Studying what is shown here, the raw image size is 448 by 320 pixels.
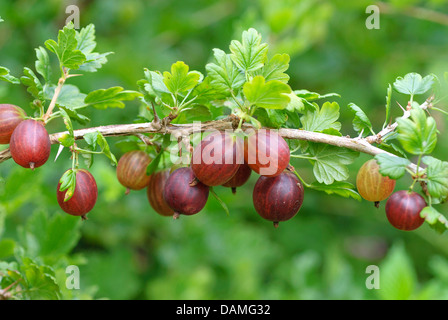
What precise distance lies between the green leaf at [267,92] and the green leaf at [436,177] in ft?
1.02

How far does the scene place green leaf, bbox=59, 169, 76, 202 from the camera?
3.52 feet

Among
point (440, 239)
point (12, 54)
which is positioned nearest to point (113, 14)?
point (12, 54)

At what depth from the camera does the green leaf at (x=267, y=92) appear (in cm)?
100

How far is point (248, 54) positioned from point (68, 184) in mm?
476

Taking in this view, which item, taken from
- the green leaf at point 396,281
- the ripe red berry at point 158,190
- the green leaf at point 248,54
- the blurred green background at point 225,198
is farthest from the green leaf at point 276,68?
the green leaf at point 396,281

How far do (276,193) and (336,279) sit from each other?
1.49 metres

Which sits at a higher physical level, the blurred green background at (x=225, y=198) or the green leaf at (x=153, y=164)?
the blurred green background at (x=225, y=198)

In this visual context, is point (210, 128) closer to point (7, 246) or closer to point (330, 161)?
point (330, 161)

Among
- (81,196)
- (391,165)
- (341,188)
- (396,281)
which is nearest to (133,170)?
(81,196)

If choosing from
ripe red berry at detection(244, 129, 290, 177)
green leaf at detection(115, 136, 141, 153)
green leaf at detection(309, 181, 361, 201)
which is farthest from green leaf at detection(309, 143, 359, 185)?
green leaf at detection(115, 136, 141, 153)

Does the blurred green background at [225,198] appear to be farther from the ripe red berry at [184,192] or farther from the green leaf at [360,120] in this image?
the green leaf at [360,120]
